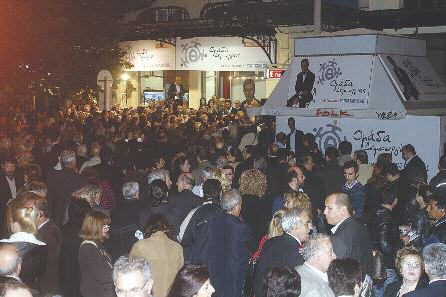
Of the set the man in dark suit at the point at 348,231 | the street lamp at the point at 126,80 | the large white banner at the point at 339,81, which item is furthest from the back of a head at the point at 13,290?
the street lamp at the point at 126,80

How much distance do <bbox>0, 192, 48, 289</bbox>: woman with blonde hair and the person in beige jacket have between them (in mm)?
873

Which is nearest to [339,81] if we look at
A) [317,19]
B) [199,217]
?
[317,19]

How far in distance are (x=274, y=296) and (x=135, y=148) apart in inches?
351

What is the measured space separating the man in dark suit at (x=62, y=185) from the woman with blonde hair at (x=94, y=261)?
3372mm

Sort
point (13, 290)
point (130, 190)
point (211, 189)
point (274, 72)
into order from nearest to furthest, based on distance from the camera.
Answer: point (13, 290)
point (211, 189)
point (130, 190)
point (274, 72)

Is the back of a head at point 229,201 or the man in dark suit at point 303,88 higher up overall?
the man in dark suit at point 303,88

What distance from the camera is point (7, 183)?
32.4ft

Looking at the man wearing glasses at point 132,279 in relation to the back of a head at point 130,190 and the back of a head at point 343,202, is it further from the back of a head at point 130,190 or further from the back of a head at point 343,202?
the back of a head at point 130,190

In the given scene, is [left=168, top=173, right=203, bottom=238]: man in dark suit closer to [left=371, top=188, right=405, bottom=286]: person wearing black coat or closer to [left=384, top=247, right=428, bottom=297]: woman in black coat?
[left=371, top=188, right=405, bottom=286]: person wearing black coat

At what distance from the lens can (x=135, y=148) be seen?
13.3m

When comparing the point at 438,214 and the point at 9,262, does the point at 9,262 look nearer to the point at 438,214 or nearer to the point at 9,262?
the point at 9,262

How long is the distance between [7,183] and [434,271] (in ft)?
22.1

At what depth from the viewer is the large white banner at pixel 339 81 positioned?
1478 centimetres

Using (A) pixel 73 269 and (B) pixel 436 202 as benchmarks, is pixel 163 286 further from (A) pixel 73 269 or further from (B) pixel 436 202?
(B) pixel 436 202
